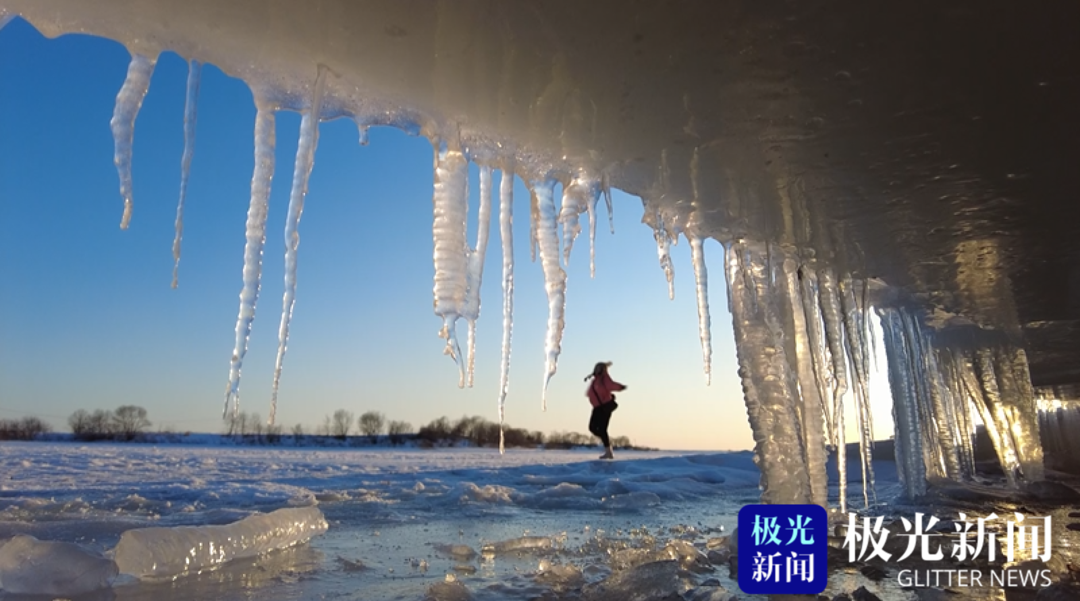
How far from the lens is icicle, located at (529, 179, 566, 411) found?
8.58 feet

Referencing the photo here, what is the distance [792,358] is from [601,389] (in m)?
7.79

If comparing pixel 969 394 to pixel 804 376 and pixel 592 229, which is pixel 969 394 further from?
pixel 592 229

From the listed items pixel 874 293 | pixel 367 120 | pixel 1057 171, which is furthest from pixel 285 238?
pixel 874 293

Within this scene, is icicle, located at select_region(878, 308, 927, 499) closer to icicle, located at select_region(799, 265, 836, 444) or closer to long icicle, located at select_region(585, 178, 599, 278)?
icicle, located at select_region(799, 265, 836, 444)

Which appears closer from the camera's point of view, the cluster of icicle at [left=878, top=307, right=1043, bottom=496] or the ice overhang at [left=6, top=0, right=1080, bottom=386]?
the ice overhang at [left=6, top=0, right=1080, bottom=386]

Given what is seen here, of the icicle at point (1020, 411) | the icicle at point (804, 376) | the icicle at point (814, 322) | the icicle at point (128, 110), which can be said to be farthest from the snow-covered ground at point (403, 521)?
the icicle at point (1020, 411)

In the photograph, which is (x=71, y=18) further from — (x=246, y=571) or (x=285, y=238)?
(x=246, y=571)

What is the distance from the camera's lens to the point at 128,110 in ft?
5.71

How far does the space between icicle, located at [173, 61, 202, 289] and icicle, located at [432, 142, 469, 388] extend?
2.46 ft

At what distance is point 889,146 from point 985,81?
40 centimetres

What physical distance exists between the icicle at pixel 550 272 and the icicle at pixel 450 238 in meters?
0.38

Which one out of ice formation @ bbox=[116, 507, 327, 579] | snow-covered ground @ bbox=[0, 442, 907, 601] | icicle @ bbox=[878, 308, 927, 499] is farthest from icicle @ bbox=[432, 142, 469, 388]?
icicle @ bbox=[878, 308, 927, 499]

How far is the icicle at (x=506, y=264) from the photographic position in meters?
2.56

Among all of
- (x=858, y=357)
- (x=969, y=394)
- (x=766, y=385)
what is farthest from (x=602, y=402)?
(x=766, y=385)
